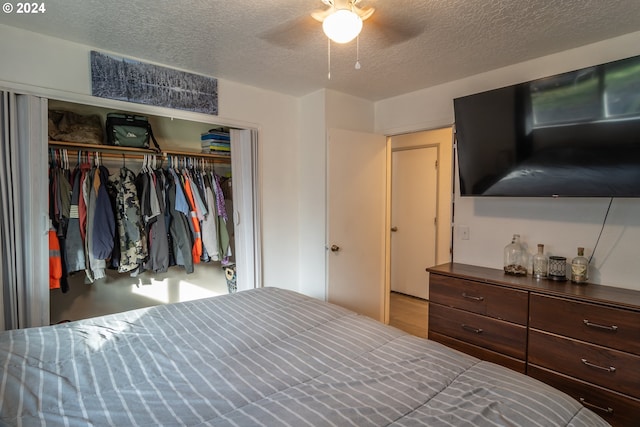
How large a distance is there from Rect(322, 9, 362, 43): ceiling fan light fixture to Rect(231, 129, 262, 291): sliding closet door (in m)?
1.63

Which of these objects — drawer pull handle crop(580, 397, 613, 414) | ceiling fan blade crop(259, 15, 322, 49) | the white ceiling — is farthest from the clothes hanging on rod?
drawer pull handle crop(580, 397, 613, 414)

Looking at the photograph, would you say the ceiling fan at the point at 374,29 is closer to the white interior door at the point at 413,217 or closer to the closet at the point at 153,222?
the closet at the point at 153,222

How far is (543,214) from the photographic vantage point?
2.25m

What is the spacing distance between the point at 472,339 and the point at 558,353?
505 mm

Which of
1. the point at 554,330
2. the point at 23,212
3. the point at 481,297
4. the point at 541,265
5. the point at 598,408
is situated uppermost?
the point at 23,212

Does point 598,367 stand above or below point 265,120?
below

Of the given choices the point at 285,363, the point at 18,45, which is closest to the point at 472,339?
the point at 285,363

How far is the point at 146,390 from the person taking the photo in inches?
41.4

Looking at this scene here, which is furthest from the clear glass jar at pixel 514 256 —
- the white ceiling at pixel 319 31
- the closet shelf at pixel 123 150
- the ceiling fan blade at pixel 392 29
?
the closet shelf at pixel 123 150

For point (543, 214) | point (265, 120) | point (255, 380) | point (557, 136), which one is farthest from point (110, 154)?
point (543, 214)

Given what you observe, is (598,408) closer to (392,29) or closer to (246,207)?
(392,29)

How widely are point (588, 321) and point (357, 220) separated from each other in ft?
5.96

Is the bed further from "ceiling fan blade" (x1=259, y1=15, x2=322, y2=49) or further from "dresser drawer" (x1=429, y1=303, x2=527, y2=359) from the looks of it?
"ceiling fan blade" (x1=259, y1=15, x2=322, y2=49)

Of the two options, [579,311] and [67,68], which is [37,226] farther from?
[579,311]
